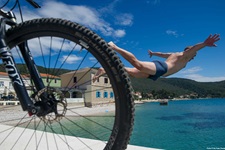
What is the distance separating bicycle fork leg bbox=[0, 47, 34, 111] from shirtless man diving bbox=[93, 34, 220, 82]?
82 cm

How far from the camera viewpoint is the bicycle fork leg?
6.69 feet

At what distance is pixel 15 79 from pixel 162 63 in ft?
6.21

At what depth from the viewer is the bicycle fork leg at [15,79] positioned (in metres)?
2.04

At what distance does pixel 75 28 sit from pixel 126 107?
85cm

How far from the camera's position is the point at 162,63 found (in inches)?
113

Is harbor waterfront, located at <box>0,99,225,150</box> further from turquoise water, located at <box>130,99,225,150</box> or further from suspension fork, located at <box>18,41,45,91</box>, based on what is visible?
suspension fork, located at <box>18,41,45,91</box>

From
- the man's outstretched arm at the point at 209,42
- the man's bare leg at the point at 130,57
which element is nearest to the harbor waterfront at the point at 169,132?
the man's bare leg at the point at 130,57

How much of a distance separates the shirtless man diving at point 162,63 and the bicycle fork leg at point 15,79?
0.82 meters

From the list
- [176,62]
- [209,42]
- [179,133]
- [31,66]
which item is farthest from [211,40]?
[179,133]

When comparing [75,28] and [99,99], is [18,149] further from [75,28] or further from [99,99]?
[99,99]

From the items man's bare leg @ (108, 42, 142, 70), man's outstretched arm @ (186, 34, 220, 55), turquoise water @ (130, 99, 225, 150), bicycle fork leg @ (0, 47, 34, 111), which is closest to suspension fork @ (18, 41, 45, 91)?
bicycle fork leg @ (0, 47, 34, 111)

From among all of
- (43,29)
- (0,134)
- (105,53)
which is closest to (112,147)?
(105,53)

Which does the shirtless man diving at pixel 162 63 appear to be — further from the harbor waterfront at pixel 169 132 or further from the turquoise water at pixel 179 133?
the turquoise water at pixel 179 133

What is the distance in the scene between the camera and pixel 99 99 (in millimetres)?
46719
